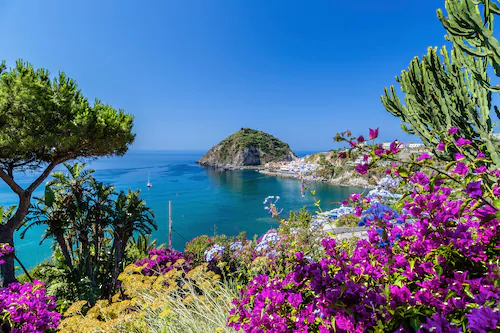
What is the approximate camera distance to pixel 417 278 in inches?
40.6

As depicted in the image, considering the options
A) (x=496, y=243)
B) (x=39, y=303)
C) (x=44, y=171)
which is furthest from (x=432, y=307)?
(x=44, y=171)

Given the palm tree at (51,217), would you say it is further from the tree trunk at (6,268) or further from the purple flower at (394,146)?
the purple flower at (394,146)

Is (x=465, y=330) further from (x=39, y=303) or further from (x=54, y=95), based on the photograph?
(x=54, y=95)

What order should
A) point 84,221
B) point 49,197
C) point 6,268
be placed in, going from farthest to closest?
point 84,221, point 49,197, point 6,268

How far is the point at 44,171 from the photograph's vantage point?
7.34 metres

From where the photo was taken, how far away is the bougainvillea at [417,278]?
838 millimetres

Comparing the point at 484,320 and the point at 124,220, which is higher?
the point at 484,320

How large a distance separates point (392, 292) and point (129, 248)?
39.0 feet

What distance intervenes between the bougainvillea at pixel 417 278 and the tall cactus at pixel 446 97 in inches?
91.0

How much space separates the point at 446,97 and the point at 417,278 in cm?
353

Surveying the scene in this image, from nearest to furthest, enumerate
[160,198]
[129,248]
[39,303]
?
[39,303], [129,248], [160,198]

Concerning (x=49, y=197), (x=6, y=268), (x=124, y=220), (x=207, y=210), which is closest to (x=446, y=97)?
(x=124, y=220)

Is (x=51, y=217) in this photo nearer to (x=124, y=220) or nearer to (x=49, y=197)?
(x=49, y=197)

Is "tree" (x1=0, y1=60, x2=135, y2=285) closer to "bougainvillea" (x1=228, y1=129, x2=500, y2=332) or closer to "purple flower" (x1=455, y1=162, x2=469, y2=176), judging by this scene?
"bougainvillea" (x1=228, y1=129, x2=500, y2=332)
